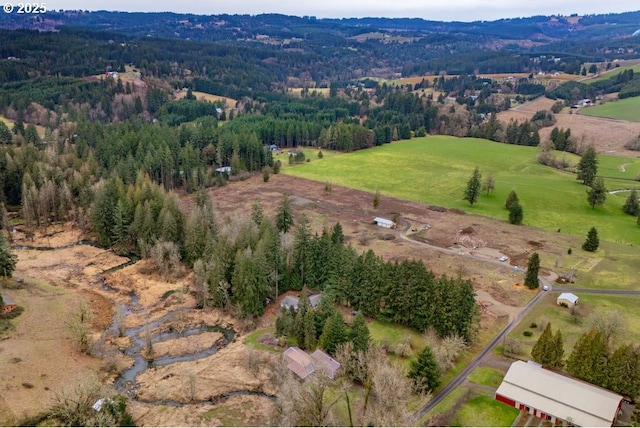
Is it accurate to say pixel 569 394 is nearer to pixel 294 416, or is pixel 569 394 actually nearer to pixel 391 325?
pixel 391 325

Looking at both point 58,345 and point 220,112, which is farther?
point 220,112

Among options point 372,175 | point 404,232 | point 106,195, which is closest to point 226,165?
point 372,175

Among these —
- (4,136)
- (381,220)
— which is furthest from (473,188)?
(4,136)

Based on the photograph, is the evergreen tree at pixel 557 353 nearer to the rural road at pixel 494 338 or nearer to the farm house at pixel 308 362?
the rural road at pixel 494 338

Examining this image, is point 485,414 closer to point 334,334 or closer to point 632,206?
point 334,334

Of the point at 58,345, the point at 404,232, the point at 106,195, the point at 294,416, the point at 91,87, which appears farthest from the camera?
the point at 91,87

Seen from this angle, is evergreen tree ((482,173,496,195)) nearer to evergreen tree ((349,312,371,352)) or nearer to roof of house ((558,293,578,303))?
roof of house ((558,293,578,303))
